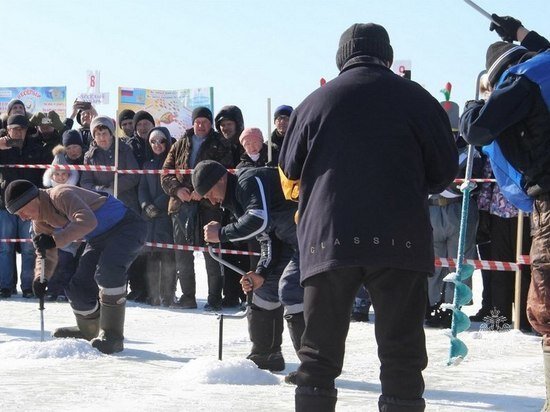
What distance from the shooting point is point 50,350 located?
7066mm

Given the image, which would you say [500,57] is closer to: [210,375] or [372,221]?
[372,221]

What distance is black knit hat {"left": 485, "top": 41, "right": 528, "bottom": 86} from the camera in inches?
203

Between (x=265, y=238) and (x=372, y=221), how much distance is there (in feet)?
8.71

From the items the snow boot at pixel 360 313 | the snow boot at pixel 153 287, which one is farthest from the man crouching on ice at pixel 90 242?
the snow boot at pixel 153 287

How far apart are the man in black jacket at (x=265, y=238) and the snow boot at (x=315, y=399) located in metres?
2.17

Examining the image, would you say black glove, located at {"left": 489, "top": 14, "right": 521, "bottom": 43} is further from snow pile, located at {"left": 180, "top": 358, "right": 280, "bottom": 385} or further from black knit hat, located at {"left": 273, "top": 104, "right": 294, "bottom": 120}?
black knit hat, located at {"left": 273, "top": 104, "right": 294, "bottom": 120}

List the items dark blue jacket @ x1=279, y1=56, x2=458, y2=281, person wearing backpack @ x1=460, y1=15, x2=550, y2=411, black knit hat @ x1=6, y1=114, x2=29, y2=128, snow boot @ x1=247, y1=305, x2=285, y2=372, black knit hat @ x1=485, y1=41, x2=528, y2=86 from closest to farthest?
dark blue jacket @ x1=279, y1=56, x2=458, y2=281 < person wearing backpack @ x1=460, y1=15, x2=550, y2=411 < black knit hat @ x1=485, y1=41, x2=528, y2=86 < snow boot @ x1=247, y1=305, x2=285, y2=372 < black knit hat @ x1=6, y1=114, x2=29, y2=128

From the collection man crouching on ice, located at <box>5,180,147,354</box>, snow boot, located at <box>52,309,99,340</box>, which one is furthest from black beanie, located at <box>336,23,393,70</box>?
snow boot, located at <box>52,309,99,340</box>

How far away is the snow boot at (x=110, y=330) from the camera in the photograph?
752cm

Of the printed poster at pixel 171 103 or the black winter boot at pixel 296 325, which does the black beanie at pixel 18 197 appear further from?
the printed poster at pixel 171 103

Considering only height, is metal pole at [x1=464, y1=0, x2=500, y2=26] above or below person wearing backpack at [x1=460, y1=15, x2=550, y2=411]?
above

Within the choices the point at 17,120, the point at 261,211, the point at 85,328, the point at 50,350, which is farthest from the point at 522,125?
the point at 17,120

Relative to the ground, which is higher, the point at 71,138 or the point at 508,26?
the point at 508,26

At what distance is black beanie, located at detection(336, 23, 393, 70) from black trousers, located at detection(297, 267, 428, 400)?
3.09ft
